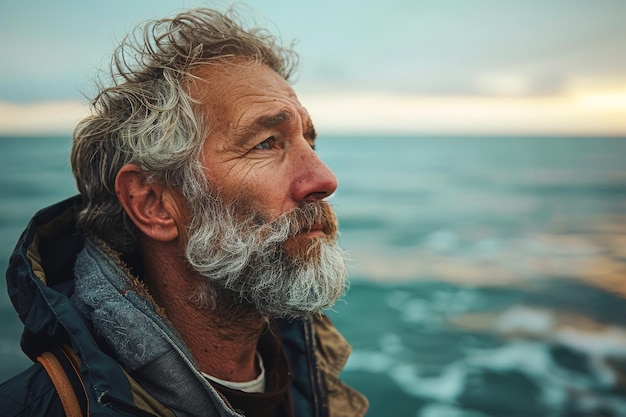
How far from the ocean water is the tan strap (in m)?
1.18

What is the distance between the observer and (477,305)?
29.4 feet

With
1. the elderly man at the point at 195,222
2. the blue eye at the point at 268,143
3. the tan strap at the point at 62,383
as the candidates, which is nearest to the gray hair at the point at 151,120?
the elderly man at the point at 195,222

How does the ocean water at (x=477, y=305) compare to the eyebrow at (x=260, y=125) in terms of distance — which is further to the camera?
the ocean water at (x=477, y=305)

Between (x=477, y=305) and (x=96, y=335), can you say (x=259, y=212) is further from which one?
(x=477, y=305)

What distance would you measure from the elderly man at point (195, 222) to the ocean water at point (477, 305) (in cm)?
47

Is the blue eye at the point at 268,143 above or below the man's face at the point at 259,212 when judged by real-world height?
above

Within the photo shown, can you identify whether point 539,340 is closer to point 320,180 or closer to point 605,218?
point 320,180

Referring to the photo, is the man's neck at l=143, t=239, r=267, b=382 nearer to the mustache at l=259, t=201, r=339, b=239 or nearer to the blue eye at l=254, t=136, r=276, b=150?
the mustache at l=259, t=201, r=339, b=239

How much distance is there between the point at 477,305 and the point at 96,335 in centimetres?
843

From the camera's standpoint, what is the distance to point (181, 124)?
1.85 m

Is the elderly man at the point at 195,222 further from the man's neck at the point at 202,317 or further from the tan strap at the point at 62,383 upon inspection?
the tan strap at the point at 62,383

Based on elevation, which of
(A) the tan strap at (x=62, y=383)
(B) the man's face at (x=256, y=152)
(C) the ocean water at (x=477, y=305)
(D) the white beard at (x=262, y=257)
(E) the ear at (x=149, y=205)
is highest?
(B) the man's face at (x=256, y=152)

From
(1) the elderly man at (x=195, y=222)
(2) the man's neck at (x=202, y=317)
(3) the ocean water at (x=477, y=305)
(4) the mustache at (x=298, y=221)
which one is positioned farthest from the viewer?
(3) the ocean water at (x=477, y=305)

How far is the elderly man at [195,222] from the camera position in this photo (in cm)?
160
